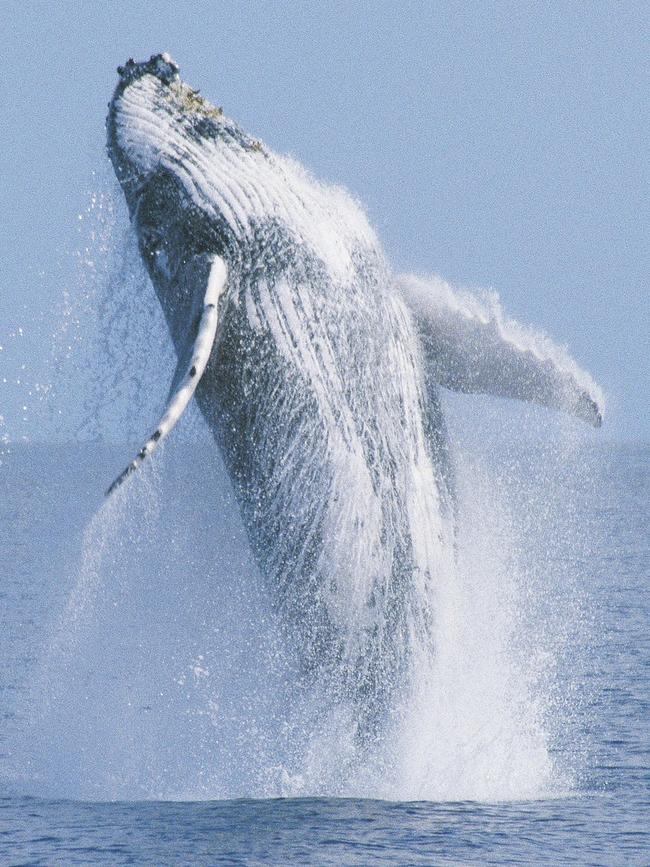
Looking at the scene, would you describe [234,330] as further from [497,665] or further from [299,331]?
[497,665]

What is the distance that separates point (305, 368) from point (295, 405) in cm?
31

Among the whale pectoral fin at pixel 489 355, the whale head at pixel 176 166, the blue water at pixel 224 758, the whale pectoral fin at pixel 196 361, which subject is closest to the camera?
the whale pectoral fin at pixel 196 361

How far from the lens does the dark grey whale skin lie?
1172 cm

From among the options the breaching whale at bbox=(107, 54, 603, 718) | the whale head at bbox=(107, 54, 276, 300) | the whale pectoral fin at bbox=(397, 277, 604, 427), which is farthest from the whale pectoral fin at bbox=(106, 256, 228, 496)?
the whale pectoral fin at bbox=(397, 277, 604, 427)

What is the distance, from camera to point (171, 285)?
39.5 ft

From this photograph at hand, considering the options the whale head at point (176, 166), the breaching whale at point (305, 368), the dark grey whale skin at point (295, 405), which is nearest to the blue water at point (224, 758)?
the dark grey whale skin at point (295, 405)

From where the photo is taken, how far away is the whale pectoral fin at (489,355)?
13531mm

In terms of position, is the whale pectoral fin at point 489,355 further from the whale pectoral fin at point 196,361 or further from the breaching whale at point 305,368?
the whale pectoral fin at point 196,361

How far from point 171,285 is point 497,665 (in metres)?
5.06

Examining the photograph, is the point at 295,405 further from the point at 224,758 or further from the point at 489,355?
the point at 224,758

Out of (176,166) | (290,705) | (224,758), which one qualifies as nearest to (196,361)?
(176,166)

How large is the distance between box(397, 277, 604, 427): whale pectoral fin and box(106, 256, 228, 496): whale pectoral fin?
255cm

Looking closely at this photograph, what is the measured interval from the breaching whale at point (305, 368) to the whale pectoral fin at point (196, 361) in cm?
2

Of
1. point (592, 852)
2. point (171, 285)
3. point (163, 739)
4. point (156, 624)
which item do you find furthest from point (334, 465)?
point (156, 624)
